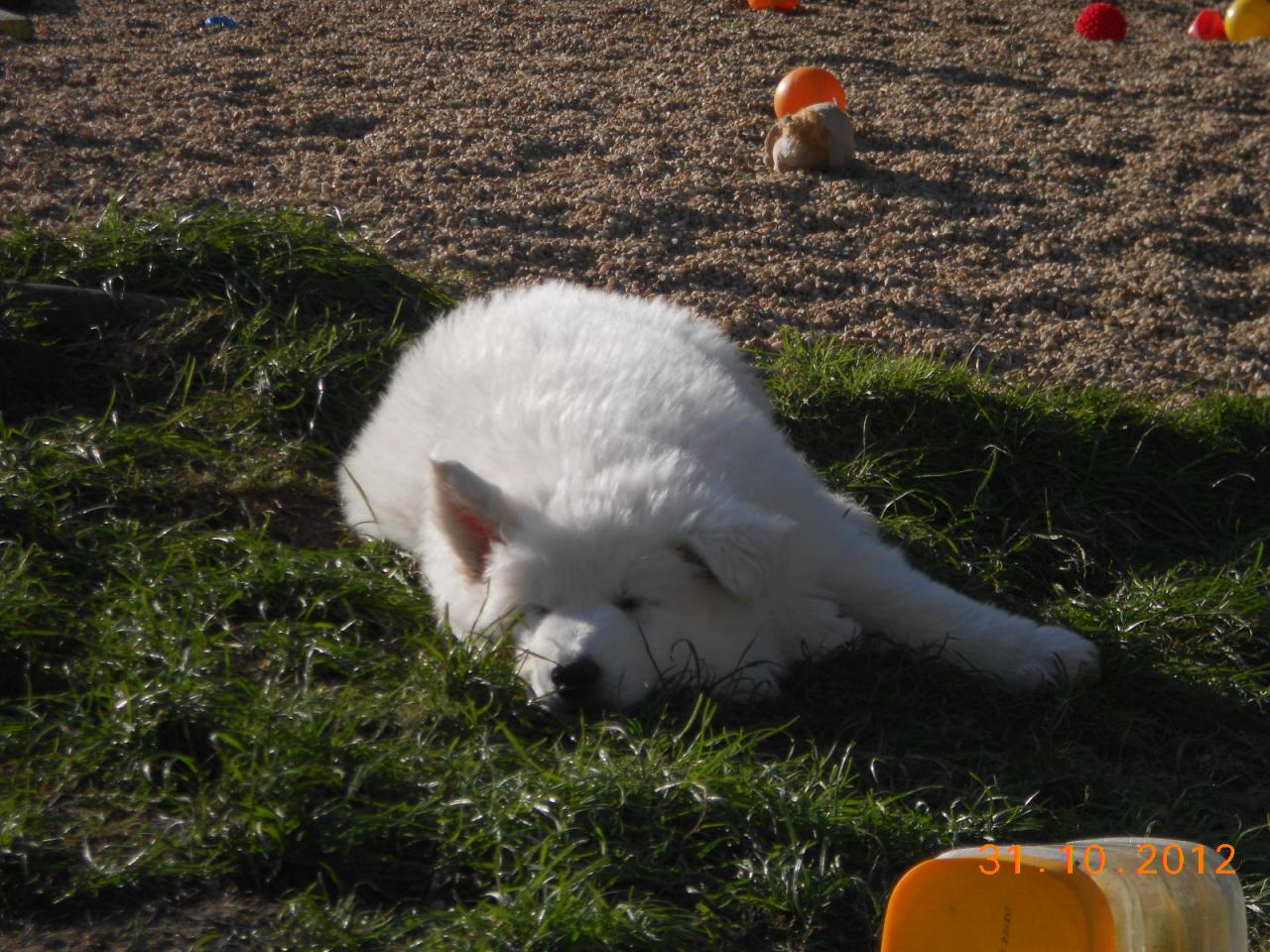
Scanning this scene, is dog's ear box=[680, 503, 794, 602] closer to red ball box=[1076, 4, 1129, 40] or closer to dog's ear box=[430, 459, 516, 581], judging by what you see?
dog's ear box=[430, 459, 516, 581]

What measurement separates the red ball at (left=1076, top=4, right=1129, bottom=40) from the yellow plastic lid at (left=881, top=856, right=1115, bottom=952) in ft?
23.0

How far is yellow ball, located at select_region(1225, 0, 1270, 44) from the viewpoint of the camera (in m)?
7.99

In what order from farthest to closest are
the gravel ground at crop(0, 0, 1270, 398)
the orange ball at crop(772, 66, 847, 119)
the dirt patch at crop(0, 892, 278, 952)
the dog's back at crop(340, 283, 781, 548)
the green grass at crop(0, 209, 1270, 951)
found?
1. the orange ball at crop(772, 66, 847, 119)
2. the gravel ground at crop(0, 0, 1270, 398)
3. the dog's back at crop(340, 283, 781, 548)
4. the green grass at crop(0, 209, 1270, 951)
5. the dirt patch at crop(0, 892, 278, 952)

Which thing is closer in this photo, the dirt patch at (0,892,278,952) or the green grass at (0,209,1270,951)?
the dirt patch at (0,892,278,952)

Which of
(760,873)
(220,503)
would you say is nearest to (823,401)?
(220,503)

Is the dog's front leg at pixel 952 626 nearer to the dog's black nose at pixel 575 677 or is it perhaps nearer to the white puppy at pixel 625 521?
the white puppy at pixel 625 521

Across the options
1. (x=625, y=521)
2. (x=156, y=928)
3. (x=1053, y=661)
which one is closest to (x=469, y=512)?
(x=625, y=521)

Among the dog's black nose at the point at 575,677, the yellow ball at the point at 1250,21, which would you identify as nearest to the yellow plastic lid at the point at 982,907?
the dog's black nose at the point at 575,677

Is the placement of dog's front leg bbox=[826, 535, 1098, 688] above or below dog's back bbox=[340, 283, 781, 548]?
below

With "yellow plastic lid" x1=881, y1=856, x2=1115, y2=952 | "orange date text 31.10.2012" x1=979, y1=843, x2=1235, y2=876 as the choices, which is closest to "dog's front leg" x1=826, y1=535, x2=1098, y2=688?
"orange date text 31.10.2012" x1=979, y1=843, x2=1235, y2=876

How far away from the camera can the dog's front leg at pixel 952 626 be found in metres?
3.22

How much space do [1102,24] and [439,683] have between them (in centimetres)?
670

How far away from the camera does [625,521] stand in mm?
2895

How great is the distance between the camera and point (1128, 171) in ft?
19.3
